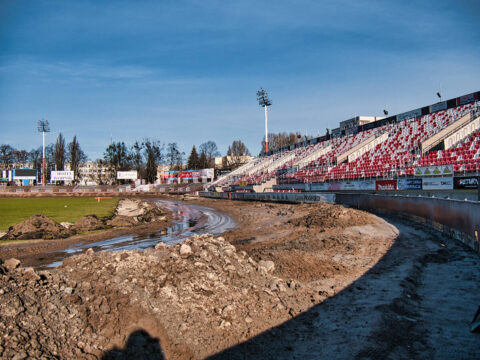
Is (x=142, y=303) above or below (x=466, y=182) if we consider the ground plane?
below

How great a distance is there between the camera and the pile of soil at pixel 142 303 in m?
5.29

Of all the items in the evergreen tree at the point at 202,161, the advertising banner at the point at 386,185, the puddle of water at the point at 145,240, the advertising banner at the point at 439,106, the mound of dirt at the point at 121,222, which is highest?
the advertising banner at the point at 439,106

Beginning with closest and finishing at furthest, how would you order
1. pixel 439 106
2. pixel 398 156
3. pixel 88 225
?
1. pixel 88 225
2. pixel 398 156
3. pixel 439 106

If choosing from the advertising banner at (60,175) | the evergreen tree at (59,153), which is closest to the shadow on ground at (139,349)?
the advertising banner at (60,175)

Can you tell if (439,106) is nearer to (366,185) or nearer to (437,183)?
(366,185)

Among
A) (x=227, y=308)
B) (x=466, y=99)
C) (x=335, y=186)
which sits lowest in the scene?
(x=227, y=308)

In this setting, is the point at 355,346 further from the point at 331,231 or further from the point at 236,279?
the point at 331,231

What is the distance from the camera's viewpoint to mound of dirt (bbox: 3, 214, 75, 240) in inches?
699

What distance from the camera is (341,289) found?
8742 mm

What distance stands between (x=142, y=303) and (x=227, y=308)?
1629 millimetres

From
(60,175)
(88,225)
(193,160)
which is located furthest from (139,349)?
(193,160)

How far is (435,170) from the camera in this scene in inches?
1037

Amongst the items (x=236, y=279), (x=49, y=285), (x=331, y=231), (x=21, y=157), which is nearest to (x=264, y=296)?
(x=236, y=279)

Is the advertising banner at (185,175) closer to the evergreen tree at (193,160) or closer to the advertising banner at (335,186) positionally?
the evergreen tree at (193,160)
